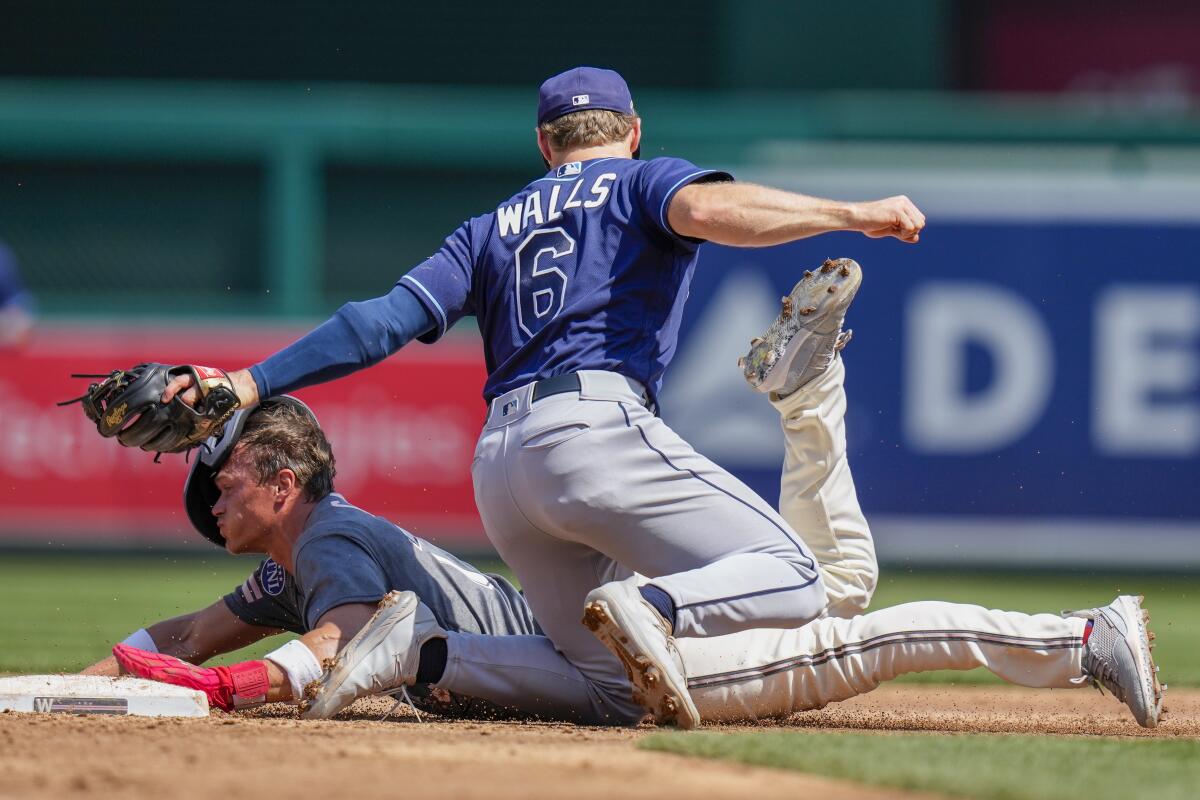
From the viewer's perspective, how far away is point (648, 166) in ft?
11.4

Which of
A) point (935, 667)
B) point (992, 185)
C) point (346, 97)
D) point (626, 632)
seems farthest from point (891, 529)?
point (626, 632)

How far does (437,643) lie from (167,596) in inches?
149

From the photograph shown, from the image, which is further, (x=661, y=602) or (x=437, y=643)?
(x=437, y=643)

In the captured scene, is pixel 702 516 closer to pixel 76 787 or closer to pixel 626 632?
pixel 626 632

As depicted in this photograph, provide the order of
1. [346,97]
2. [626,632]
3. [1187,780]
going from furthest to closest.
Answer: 1. [346,97]
2. [626,632]
3. [1187,780]

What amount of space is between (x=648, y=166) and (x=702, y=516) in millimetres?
745

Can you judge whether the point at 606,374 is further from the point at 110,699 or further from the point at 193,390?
the point at 110,699

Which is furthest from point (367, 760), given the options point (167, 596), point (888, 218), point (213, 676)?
point (167, 596)

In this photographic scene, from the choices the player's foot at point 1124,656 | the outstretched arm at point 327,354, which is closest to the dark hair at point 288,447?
the outstretched arm at point 327,354

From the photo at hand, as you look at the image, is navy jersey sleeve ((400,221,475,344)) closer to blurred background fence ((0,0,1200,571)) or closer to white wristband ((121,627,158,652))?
white wristband ((121,627,158,652))

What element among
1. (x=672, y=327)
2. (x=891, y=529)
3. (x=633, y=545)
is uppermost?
(x=672, y=327)

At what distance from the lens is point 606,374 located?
11.1 ft

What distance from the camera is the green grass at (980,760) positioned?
2.55 metres

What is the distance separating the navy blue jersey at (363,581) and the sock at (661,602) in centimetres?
70
